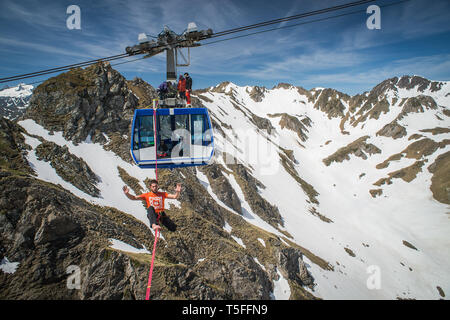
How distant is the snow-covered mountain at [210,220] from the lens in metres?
17.0

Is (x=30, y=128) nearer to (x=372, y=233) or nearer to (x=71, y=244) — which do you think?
(x=71, y=244)

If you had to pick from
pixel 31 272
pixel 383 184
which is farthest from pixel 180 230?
pixel 383 184

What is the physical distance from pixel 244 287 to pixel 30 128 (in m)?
35.9

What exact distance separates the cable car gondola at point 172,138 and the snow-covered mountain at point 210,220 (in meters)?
8.91

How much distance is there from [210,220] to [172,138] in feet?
77.3

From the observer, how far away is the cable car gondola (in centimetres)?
1380

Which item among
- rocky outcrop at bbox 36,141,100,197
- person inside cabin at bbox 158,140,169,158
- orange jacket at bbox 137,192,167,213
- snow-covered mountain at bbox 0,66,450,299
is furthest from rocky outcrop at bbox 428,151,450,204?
rocky outcrop at bbox 36,141,100,197

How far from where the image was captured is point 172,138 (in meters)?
14.5

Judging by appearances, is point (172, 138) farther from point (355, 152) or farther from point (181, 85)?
point (355, 152)

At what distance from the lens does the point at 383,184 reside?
11062cm
